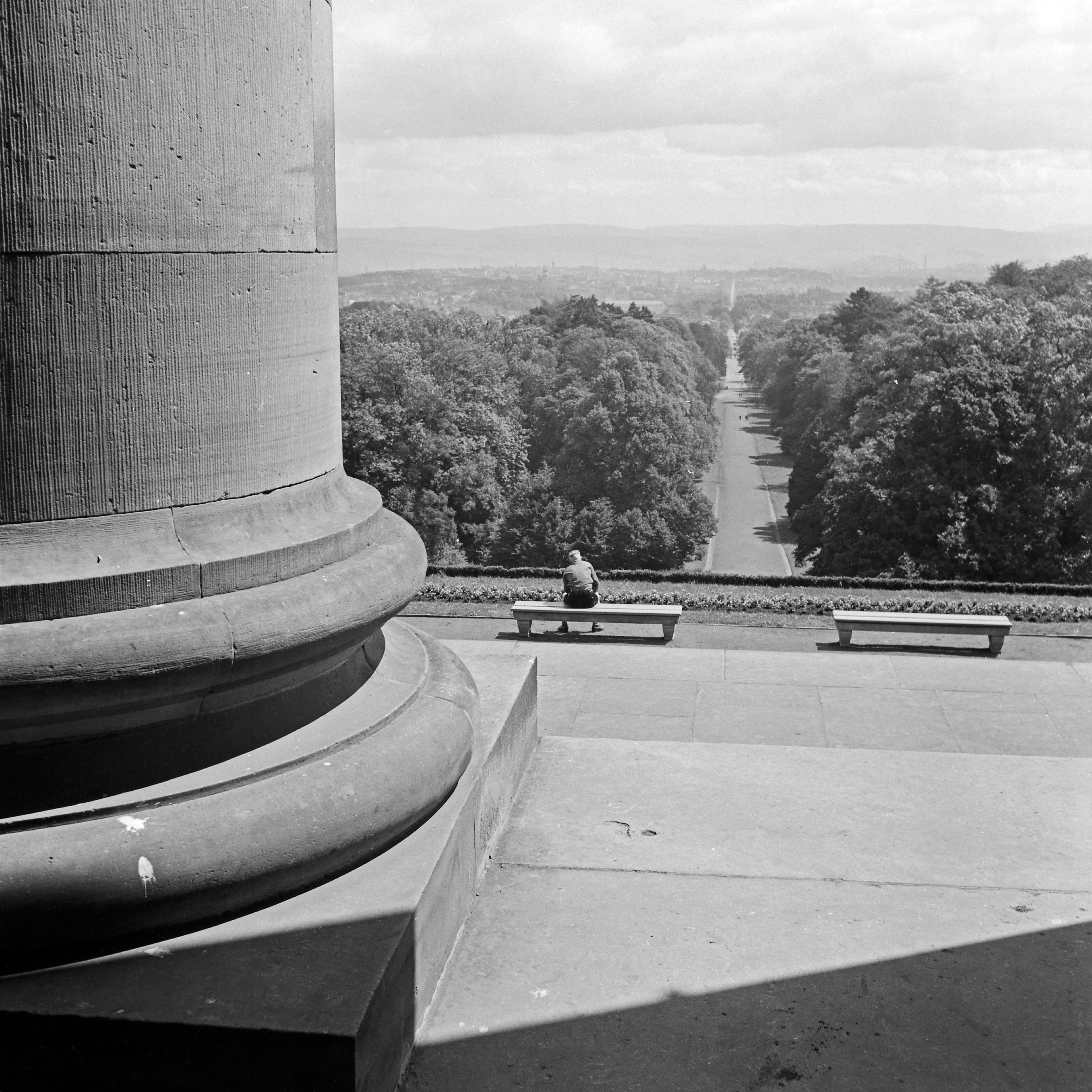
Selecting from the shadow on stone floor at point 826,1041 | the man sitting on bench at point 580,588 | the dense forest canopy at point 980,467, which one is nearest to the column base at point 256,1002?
the shadow on stone floor at point 826,1041

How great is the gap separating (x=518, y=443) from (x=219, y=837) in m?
50.1

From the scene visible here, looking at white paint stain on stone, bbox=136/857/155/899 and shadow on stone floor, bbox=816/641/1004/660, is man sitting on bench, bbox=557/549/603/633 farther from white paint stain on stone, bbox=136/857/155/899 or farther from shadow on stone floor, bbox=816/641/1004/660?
white paint stain on stone, bbox=136/857/155/899

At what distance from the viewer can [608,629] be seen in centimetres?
1633

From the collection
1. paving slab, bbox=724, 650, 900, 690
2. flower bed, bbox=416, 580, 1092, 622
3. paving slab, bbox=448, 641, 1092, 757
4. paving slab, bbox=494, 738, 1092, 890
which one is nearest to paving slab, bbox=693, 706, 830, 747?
paving slab, bbox=448, 641, 1092, 757

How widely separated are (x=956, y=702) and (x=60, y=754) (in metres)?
7.47

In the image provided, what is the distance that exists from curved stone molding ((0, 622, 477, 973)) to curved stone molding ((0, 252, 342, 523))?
3.05ft

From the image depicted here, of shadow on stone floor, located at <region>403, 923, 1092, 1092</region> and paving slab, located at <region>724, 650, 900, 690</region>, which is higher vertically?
shadow on stone floor, located at <region>403, 923, 1092, 1092</region>

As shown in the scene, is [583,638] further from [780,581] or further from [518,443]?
[518,443]

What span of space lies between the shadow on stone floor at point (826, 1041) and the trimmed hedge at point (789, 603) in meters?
12.1

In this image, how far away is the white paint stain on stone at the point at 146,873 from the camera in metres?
4.04

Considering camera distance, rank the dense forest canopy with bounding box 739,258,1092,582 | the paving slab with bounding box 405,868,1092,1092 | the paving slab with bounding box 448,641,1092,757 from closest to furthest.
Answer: the paving slab with bounding box 405,868,1092,1092 < the paving slab with bounding box 448,641,1092,757 < the dense forest canopy with bounding box 739,258,1092,582

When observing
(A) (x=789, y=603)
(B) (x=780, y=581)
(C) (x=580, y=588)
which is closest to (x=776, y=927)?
(C) (x=580, y=588)

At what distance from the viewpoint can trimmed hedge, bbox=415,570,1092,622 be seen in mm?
17781

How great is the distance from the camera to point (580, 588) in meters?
15.0
